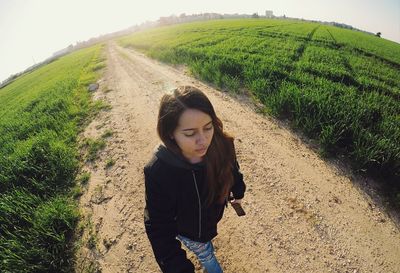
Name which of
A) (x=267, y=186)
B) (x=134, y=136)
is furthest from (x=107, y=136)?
(x=267, y=186)

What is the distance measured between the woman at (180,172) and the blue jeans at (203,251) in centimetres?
39

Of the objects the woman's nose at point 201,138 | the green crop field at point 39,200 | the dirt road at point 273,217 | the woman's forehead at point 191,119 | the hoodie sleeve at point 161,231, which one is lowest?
the dirt road at point 273,217

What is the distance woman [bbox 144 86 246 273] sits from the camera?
1655 mm

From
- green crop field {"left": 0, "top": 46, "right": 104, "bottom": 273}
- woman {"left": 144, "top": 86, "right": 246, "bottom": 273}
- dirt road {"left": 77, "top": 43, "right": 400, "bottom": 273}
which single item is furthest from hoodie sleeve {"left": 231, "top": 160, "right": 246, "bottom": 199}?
green crop field {"left": 0, "top": 46, "right": 104, "bottom": 273}

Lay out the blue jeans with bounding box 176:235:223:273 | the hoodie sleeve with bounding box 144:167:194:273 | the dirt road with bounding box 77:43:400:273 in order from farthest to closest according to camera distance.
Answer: the dirt road with bounding box 77:43:400:273, the blue jeans with bounding box 176:235:223:273, the hoodie sleeve with bounding box 144:167:194:273

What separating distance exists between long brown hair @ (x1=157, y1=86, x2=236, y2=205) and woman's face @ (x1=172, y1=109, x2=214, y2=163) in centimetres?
3

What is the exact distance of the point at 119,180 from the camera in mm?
5020

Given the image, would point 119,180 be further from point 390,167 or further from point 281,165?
point 390,167

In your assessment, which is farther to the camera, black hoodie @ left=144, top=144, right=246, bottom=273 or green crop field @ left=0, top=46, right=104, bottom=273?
green crop field @ left=0, top=46, right=104, bottom=273

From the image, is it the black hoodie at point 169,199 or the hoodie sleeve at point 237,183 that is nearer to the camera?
the black hoodie at point 169,199

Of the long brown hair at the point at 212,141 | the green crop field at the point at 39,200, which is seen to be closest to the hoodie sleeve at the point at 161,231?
the long brown hair at the point at 212,141

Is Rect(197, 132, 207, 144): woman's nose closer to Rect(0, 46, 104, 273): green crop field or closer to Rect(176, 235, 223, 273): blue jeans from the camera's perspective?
Rect(176, 235, 223, 273): blue jeans

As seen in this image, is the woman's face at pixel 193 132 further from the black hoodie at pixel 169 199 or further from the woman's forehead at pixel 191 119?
the black hoodie at pixel 169 199

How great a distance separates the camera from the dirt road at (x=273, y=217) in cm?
320
